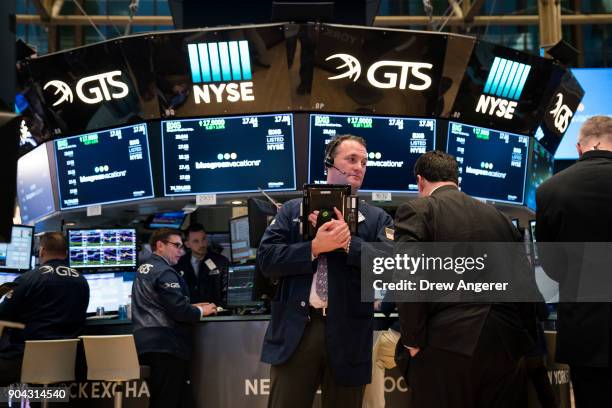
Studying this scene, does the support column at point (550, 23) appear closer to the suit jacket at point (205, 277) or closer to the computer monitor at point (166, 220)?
the computer monitor at point (166, 220)

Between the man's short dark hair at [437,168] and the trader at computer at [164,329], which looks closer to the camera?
the man's short dark hair at [437,168]

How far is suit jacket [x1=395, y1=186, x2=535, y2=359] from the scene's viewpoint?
123 inches

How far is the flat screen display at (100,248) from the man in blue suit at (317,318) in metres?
4.37

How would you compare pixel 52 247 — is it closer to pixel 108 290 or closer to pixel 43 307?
pixel 43 307

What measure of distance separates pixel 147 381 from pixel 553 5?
990 centimetres

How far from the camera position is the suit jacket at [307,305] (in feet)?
11.4

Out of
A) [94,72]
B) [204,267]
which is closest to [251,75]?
[94,72]

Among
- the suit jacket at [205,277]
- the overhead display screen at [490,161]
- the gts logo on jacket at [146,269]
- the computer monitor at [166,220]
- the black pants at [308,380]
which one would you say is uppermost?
the black pants at [308,380]

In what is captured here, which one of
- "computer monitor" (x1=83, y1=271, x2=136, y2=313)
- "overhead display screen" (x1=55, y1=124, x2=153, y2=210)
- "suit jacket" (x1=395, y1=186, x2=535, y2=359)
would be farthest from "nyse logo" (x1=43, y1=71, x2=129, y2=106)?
"suit jacket" (x1=395, y1=186, x2=535, y2=359)

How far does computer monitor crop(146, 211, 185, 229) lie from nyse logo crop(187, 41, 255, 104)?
1.93 m

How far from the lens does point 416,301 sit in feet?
10.4

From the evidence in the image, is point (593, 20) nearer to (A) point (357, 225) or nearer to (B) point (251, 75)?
(B) point (251, 75)

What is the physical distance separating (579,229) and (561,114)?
548 centimetres

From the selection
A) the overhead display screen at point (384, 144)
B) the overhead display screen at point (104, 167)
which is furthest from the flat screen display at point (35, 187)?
the overhead display screen at point (384, 144)
